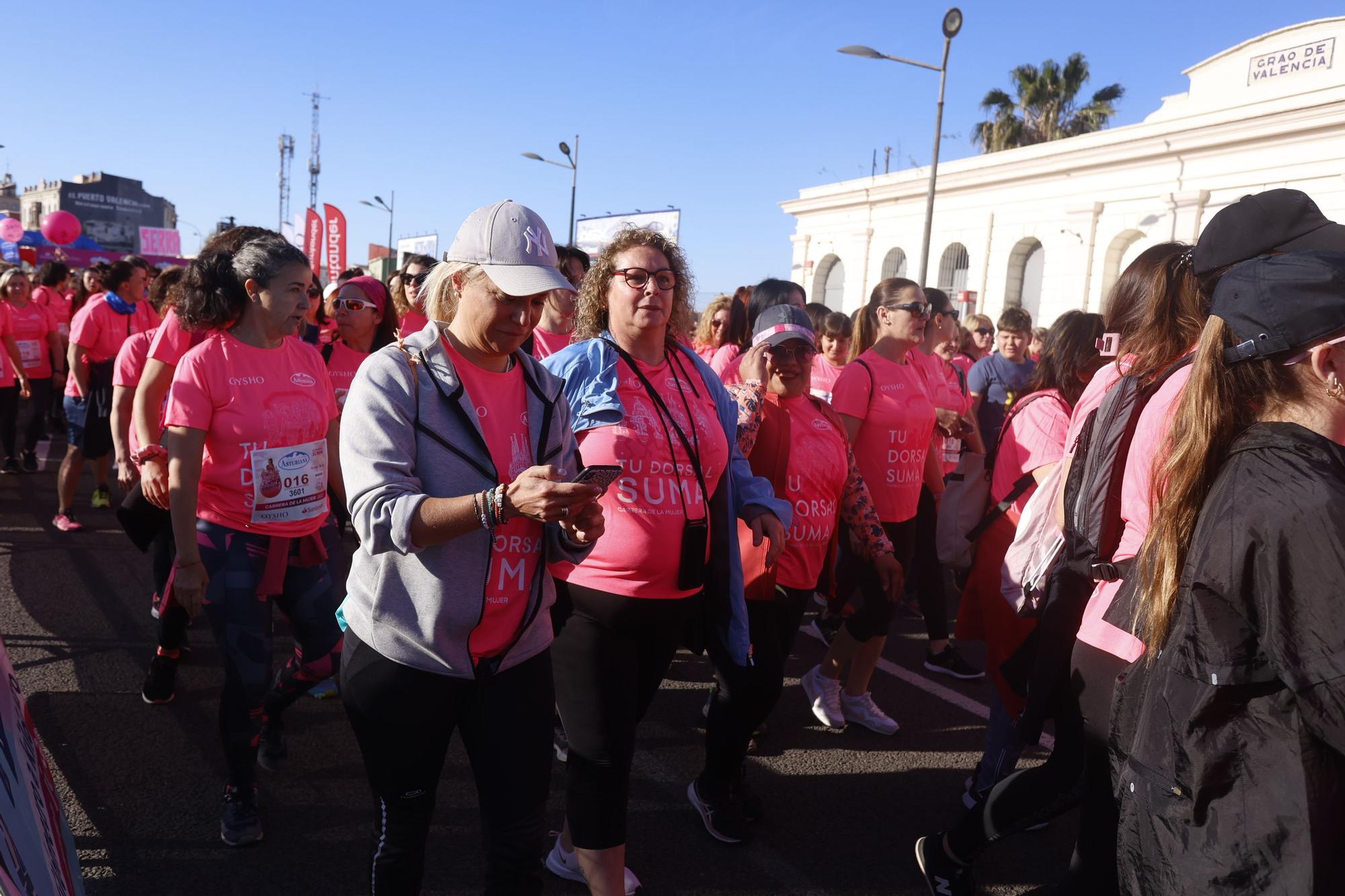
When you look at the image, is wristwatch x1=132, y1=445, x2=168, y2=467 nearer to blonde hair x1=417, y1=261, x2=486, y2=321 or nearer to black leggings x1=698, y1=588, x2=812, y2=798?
blonde hair x1=417, y1=261, x2=486, y2=321

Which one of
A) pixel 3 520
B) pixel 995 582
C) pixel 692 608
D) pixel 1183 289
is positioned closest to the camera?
pixel 1183 289

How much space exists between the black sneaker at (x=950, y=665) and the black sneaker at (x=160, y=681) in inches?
157

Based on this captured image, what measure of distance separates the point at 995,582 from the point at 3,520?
7.48 m

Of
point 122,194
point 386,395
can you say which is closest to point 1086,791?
point 386,395

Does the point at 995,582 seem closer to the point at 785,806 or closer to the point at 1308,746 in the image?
the point at 785,806

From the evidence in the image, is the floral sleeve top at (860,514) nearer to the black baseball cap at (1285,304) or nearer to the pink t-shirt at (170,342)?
the black baseball cap at (1285,304)

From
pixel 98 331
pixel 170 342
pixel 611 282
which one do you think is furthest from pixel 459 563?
pixel 98 331

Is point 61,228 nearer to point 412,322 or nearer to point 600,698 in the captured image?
point 412,322

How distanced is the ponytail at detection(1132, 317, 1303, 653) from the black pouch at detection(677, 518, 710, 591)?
1285 millimetres

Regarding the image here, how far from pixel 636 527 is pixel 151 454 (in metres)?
2.01

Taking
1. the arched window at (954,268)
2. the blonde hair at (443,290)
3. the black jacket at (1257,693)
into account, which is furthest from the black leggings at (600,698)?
the arched window at (954,268)

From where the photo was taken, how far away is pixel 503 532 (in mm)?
2156

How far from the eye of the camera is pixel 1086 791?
2.34 metres

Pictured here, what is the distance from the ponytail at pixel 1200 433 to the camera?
1660mm
